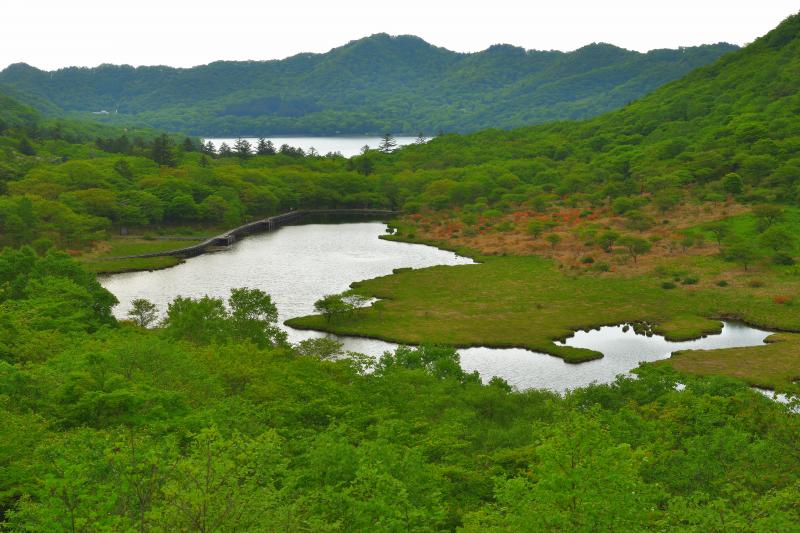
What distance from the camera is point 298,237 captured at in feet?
543

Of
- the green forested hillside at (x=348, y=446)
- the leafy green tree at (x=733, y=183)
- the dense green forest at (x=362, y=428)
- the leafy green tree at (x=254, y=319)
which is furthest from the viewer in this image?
the leafy green tree at (x=733, y=183)

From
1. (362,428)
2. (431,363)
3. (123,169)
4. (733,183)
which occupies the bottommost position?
(431,363)

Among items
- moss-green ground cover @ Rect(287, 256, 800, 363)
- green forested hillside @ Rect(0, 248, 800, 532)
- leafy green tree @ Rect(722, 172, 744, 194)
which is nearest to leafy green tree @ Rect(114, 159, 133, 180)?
moss-green ground cover @ Rect(287, 256, 800, 363)

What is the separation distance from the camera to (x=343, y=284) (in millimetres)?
113812

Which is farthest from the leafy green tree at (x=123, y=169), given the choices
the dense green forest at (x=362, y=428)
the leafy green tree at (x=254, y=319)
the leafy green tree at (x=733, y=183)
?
the leafy green tree at (x=733, y=183)

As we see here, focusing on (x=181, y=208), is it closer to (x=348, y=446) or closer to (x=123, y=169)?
(x=123, y=169)

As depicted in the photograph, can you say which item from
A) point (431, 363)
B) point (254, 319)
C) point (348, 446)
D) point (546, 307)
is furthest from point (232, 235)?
point (348, 446)

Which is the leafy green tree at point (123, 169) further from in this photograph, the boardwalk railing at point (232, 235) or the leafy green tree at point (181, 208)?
the boardwalk railing at point (232, 235)

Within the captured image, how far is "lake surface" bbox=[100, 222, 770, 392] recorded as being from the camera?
249 ft

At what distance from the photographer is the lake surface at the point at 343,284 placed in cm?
7575

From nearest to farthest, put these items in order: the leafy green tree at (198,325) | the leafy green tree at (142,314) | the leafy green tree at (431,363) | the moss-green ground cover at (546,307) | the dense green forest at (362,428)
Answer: the dense green forest at (362,428), the leafy green tree at (431,363), the leafy green tree at (198,325), the leafy green tree at (142,314), the moss-green ground cover at (546,307)

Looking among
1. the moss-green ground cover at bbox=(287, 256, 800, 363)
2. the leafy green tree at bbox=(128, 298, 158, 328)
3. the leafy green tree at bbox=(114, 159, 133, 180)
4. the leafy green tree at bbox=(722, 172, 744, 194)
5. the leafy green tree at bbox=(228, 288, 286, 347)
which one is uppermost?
the leafy green tree at bbox=(114, 159, 133, 180)

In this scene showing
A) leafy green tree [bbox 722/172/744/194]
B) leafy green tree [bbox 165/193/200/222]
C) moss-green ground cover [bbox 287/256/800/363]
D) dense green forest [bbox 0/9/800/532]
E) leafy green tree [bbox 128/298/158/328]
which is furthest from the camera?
leafy green tree [bbox 165/193/200/222]

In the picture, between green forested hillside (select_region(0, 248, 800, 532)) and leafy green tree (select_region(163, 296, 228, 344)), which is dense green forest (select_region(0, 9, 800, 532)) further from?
leafy green tree (select_region(163, 296, 228, 344))
